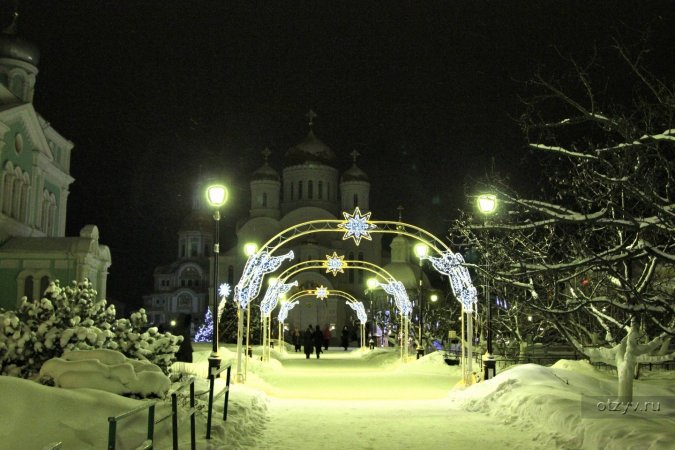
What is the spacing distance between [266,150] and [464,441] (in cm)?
6353

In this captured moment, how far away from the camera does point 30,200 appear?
38.1 m

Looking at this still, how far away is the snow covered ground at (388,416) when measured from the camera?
7750 millimetres

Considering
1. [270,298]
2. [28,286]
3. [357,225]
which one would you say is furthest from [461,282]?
[28,286]

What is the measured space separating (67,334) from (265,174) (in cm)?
6153

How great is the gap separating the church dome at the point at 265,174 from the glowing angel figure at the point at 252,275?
5142cm

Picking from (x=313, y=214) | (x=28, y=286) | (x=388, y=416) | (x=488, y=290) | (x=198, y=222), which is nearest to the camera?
(x=388, y=416)

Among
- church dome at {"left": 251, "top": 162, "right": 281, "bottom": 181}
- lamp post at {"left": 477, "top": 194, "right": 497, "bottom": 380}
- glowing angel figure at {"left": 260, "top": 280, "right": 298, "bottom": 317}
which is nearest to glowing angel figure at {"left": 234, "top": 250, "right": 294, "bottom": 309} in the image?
lamp post at {"left": 477, "top": 194, "right": 497, "bottom": 380}

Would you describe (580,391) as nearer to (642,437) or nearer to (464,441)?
(464,441)

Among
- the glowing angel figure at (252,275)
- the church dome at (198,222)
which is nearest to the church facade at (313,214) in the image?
the church dome at (198,222)

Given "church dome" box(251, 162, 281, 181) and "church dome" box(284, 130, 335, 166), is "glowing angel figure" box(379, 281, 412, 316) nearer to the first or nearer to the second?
"church dome" box(284, 130, 335, 166)

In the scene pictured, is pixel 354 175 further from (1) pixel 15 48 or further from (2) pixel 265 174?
(1) pixel 15 48

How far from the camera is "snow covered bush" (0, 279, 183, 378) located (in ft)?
35.1

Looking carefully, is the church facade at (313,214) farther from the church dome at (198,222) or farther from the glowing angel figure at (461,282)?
the glowing angel figure at (461,282)

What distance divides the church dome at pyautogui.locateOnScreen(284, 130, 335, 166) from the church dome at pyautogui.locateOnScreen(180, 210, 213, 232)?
2259cm
